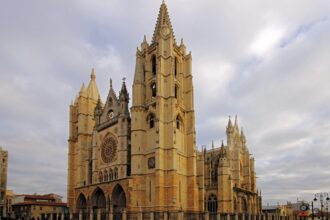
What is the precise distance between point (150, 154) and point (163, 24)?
20723 millimetres

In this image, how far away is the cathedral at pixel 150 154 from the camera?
155 ft

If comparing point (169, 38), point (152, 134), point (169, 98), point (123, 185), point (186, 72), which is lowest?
point (123, 185)

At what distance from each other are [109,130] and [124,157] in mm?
6434

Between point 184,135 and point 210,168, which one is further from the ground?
point 184,135

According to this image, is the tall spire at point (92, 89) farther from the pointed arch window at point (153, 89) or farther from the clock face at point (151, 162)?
the clock face at point (151, 162)

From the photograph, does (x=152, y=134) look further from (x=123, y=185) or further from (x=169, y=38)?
(x=169, y=38)

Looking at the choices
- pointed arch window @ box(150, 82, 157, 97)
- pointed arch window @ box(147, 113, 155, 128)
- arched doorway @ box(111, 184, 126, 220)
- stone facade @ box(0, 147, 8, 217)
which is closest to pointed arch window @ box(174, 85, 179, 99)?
pointed arch window @ box(150, 82, 157, 97)

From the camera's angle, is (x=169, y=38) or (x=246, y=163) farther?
(x=246, y=163)

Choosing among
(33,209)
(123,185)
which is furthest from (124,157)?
(33,209)

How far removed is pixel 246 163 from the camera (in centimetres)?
7231

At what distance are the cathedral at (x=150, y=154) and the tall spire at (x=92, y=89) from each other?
1.27 m

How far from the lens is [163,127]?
48.9 metres

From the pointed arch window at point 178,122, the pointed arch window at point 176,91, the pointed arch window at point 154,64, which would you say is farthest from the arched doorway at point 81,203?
the pointed arch window at point 154,64

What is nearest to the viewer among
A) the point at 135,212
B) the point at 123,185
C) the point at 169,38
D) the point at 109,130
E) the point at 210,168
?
the point at 135,212
